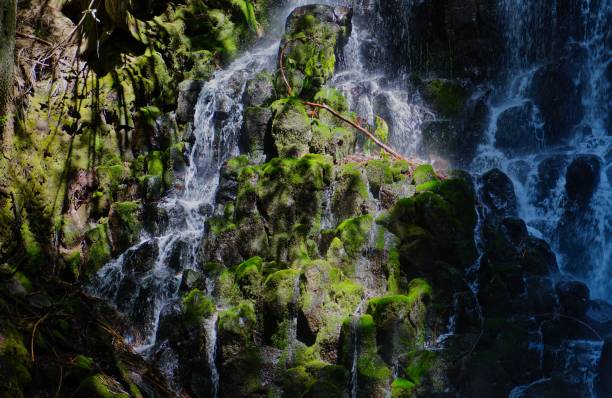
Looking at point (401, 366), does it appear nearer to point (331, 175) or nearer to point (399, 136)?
point (331, 175)

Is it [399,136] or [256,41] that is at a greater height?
[256,41]

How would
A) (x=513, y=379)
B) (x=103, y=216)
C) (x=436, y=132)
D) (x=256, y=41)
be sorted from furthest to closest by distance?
(x=256, y=41) < (x=436, y=132) < (x=103, y=216) < (x=513, y=379)

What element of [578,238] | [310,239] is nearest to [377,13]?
[578,238]

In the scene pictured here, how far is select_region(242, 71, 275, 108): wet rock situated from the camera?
880 centimetres

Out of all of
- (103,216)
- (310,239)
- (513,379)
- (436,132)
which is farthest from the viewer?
(436,132)

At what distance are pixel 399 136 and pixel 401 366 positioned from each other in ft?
18.4

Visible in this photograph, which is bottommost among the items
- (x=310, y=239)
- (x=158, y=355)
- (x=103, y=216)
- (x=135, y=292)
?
(x=158, y=355)

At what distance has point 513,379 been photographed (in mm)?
Result: 5582

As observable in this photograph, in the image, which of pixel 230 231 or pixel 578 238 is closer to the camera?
pixel 230 231

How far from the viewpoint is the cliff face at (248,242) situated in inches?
203

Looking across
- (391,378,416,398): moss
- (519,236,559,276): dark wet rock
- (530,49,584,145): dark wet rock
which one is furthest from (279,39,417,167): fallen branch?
(530,49,584,145): dark wet rock

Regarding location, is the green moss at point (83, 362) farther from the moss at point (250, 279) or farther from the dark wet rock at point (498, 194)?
the dark wet rock at point (498, 194)

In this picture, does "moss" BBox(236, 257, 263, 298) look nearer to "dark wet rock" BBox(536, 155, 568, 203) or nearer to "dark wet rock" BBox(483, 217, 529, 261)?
"dark wet rock" BBox(483, 217, 529, 261)

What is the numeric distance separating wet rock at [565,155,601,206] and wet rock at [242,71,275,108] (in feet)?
17.3
